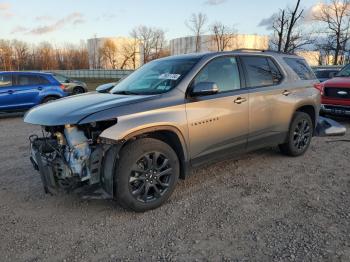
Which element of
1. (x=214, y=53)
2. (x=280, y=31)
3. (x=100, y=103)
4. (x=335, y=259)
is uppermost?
(x=280, y=31)

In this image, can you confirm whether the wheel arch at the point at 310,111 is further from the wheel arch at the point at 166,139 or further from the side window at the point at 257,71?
the wheel arch at the point at 166,139

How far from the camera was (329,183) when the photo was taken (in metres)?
4.90

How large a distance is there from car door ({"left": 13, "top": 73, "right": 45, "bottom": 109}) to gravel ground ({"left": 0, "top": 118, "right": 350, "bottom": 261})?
669 centimetres

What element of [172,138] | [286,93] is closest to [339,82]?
[286,93]

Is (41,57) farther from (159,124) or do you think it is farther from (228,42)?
(159,124)

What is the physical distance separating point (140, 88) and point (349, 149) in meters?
4.26

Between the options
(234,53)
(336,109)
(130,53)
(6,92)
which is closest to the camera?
(234,53)

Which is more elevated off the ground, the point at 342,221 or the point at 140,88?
the point at 140,88

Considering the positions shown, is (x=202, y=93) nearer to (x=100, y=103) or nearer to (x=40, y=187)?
(x=100, y=103)

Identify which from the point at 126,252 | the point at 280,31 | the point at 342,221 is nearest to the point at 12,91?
the point at 126,252

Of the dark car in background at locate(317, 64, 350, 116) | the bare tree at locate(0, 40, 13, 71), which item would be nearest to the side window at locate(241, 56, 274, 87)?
the dark car in background at locate(317, 64, 350, 116)

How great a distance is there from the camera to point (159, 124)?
399 cm

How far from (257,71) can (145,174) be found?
2437 millimetres

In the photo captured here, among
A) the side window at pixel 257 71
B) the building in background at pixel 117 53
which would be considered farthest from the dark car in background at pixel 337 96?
the building in background at pixel 117 53
